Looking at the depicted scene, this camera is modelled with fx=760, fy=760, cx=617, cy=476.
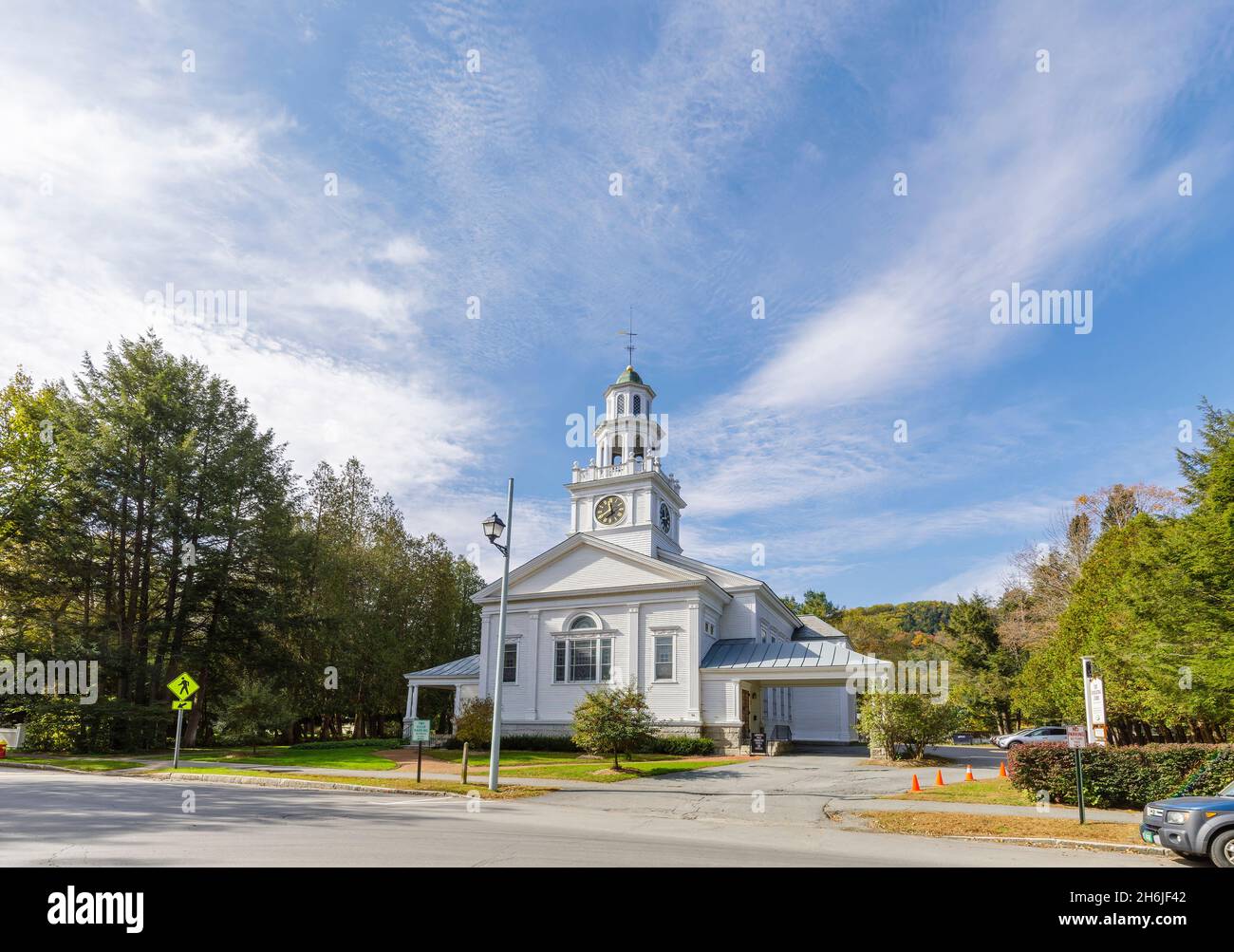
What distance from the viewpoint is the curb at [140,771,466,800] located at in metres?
18.8

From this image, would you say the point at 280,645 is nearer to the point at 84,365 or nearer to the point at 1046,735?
the point at 84,365

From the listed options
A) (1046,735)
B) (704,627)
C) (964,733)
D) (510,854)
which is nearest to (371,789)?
(510,854)

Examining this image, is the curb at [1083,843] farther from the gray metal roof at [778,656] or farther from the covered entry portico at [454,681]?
the covered entry portico at [454,681]

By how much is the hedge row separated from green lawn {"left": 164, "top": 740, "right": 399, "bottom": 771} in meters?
19.0

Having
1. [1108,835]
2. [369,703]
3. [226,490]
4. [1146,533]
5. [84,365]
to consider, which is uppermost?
[84,365]

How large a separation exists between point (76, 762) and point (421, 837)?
23.4 meters

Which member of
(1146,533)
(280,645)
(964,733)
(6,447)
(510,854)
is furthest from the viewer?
(964,733)

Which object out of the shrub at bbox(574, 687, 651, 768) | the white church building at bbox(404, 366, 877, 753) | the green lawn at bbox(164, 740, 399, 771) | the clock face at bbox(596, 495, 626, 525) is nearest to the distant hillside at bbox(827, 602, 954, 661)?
the white church building at bbox(404, 366, 877, 753)

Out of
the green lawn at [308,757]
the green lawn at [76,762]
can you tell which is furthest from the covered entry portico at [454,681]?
the green lawn at [76,762]

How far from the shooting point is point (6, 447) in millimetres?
35688

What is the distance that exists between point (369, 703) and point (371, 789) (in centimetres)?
2986

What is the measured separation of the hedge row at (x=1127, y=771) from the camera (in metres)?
14.8

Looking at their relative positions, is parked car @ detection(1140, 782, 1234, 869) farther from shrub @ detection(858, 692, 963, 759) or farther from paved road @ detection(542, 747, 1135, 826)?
shrub @ detection(858, 692, 963, 759)

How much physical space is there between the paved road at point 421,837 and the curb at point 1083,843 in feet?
1.30
